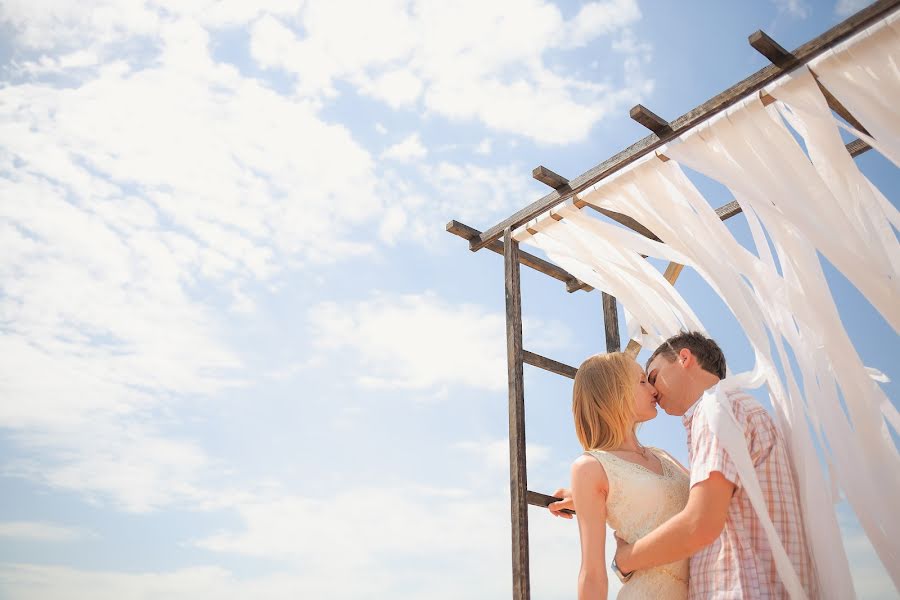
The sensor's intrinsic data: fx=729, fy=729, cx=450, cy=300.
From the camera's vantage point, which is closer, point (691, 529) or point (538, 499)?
point (691, 529)

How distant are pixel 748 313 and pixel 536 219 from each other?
1.65 meters

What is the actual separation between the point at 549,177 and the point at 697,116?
38.6 inches

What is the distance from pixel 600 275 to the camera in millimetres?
4430

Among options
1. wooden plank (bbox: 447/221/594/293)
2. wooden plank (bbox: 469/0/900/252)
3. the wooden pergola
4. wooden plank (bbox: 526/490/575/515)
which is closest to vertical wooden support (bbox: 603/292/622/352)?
the wooden pergola

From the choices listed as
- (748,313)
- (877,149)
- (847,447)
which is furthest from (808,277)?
(847,447)

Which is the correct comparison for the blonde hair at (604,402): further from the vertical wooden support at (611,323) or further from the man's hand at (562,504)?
the vertical wooden support at (611,323)

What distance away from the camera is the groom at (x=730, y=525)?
226 centimetres

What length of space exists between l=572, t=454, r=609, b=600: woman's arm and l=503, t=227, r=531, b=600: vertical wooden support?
4.66 ft

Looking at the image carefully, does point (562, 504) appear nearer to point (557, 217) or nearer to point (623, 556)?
point (623, 556)

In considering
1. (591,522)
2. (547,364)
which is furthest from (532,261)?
(591,522)

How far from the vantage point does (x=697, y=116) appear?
3680 millimetres

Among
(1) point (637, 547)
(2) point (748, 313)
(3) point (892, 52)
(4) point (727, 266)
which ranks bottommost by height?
(1) point (637, 547)

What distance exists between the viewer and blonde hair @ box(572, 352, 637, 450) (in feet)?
8.89

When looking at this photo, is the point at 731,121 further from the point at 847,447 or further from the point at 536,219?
the point at 847,447
